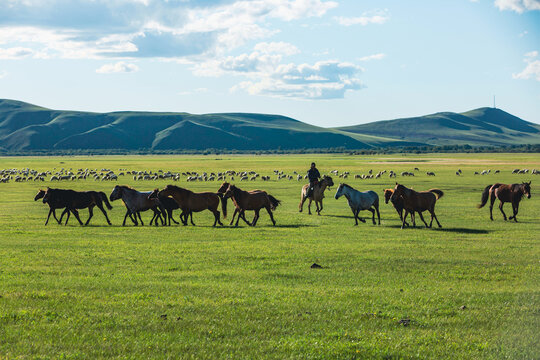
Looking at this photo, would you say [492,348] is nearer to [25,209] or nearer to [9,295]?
[9,295]

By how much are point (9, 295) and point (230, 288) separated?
462 centimetres

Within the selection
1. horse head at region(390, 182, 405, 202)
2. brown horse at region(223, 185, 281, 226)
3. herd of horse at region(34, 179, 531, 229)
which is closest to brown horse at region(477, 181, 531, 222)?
herd of horse at region(34, 179, 531, 229)

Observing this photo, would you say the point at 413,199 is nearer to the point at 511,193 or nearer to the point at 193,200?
the point at 511,193

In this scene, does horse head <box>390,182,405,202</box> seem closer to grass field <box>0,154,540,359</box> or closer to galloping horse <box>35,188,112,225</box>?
grass field <box>0,154,540,359</box>

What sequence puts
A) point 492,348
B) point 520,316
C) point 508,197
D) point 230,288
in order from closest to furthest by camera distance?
point 492,348, point 520,316, point 230,288, point 508,197

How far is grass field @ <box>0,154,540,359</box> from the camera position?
965 cm

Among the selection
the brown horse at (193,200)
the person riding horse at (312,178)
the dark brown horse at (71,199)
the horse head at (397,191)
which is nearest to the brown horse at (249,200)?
the brown horse at (193,200)

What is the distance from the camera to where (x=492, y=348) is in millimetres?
9609

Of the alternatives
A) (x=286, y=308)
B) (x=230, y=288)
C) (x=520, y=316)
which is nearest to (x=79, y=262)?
(x=230, y=288)

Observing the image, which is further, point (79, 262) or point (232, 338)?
point (79, 262)

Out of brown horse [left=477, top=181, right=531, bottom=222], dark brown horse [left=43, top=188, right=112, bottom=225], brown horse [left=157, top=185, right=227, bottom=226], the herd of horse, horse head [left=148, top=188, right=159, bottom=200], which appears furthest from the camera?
brown horse [left=477, top=181, right=531, bottom=222]

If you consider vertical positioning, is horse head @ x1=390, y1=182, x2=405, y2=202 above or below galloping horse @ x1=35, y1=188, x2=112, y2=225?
above

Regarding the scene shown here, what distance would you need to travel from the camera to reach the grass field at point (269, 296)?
380 inches

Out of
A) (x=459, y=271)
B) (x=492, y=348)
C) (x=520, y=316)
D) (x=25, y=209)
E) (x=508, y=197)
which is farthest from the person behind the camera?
(x=25, y=209)
